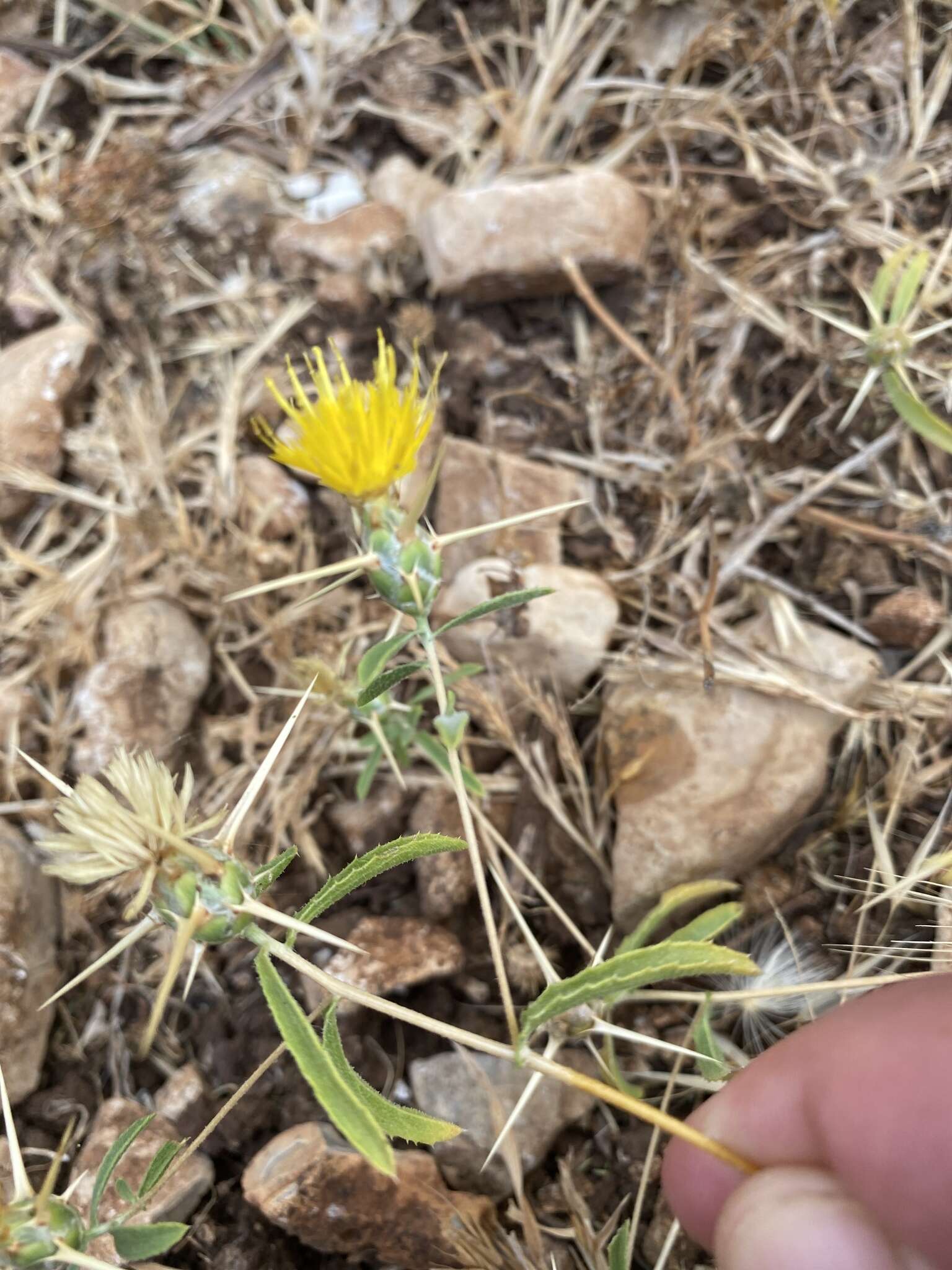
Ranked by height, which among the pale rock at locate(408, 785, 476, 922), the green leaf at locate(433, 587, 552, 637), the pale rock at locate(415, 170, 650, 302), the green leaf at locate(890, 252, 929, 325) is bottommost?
the pale rock at locate(408, 785, 476, 922)

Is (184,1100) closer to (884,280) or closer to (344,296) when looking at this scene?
(344,296)

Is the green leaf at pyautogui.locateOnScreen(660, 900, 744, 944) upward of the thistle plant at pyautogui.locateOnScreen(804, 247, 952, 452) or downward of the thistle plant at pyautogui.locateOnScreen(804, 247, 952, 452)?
downward

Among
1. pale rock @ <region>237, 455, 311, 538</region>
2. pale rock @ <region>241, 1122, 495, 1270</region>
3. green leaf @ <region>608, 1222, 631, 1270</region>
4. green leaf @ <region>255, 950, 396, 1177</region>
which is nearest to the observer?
green leaf @ <region>255, 950, 396, 1177</region>

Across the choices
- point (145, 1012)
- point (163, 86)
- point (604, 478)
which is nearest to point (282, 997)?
point (145, 1012)

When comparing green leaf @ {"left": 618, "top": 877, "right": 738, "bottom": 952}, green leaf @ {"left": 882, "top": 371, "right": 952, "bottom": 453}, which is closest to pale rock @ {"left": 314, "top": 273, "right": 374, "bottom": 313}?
green leaf @ {"left": 882, "top": 371, "right": 952, "bottom": 453}

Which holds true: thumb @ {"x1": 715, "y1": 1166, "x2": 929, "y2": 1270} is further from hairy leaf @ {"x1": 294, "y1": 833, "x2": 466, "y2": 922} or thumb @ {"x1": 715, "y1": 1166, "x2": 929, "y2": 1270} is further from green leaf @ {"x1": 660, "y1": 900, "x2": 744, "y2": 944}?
hairy leaf @ {"x1": 294, "y1": 833, "x2": 466, "y2": 922}

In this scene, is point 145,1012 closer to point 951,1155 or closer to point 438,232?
point 951,1155
